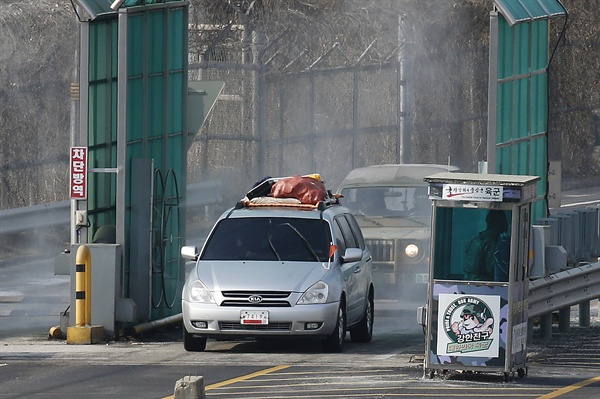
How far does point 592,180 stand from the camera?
128 feet

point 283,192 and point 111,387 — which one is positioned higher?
point 283,192

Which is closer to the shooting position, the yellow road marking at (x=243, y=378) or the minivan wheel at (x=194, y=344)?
the yellow road marking at (x=243, y=378)

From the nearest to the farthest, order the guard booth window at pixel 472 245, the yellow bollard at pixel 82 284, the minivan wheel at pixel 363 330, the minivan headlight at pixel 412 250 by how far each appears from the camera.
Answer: the guard booth window at pixel 472 245, the yellow bollard at pixel 82 284, the minivan wheel at pixel 363 330, the minivan headlight at pixel 412 250

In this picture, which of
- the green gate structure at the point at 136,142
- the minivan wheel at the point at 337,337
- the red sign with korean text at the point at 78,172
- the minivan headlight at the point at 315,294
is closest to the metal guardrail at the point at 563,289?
→ the minivan wheel at the point at 337,337

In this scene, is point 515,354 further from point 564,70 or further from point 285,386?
point 564,70

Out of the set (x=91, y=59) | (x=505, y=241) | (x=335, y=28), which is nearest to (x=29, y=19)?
(x=335, y=28)

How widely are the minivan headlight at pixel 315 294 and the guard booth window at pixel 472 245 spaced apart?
2191mm

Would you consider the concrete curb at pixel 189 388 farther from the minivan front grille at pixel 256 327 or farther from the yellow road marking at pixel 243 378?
the minivan front grille at pixel 256 327

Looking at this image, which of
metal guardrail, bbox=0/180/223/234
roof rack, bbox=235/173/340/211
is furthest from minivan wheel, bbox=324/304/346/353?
metal guardrail, bbox=0/180/223/234

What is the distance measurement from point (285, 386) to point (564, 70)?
86.8ft

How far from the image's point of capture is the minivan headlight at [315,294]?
1656 cm

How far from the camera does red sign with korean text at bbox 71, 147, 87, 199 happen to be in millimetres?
17844

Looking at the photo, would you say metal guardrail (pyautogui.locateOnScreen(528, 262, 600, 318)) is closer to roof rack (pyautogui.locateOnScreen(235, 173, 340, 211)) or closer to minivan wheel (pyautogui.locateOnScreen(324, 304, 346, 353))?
minivan wheel (pyautogui.locateOnScreen(324, 304, 346, 353))

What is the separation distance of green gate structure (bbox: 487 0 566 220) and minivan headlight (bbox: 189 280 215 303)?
11.2 feet
